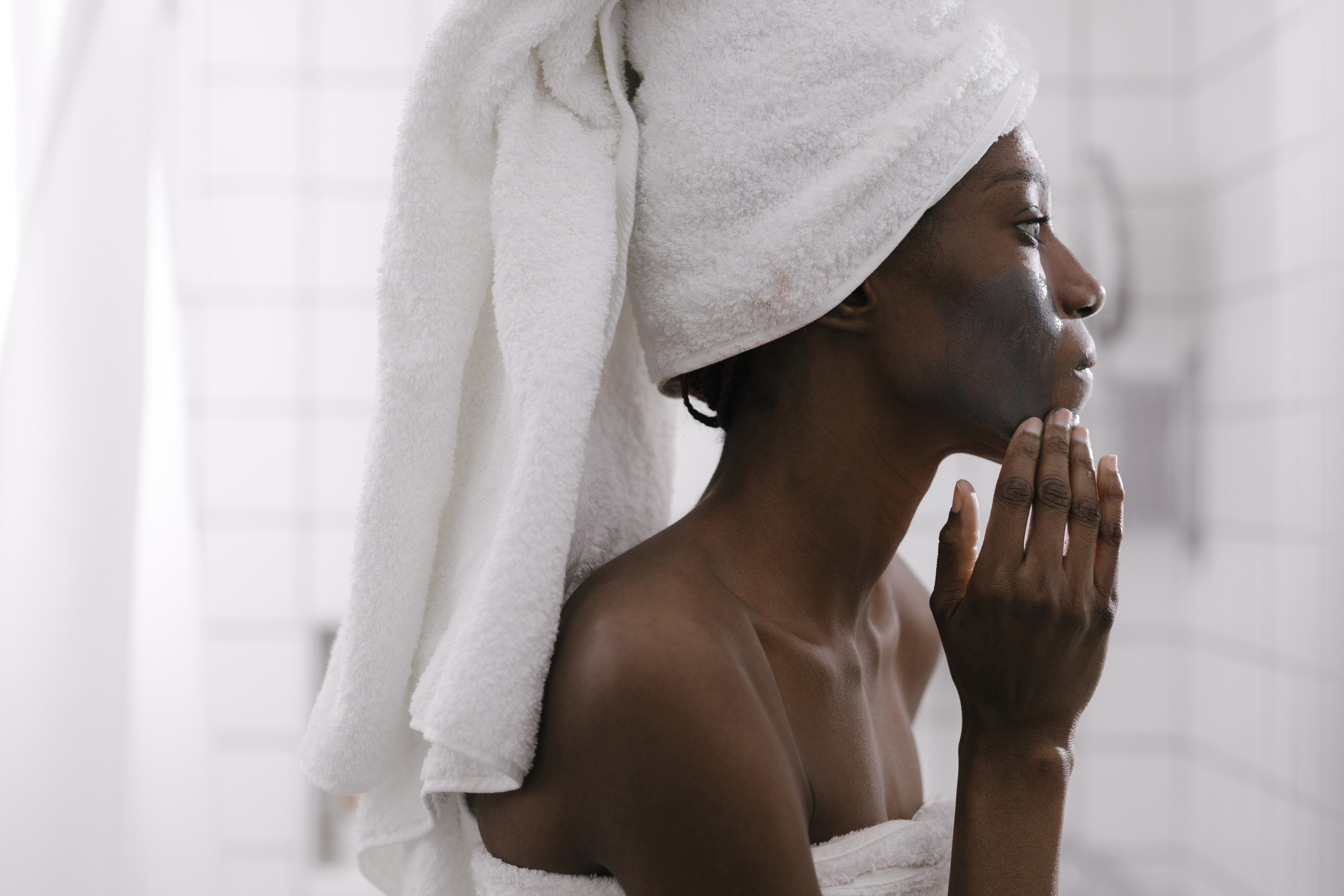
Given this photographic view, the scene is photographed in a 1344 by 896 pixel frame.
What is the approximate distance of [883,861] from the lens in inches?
21.0

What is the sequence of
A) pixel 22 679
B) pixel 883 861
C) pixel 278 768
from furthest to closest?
pixel 278 768
pixel 22 679
pixel 883 861

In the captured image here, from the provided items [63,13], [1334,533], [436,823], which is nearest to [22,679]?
[436,823]

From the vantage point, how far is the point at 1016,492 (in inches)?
20.7

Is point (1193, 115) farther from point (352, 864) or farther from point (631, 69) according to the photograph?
point (352, 864)

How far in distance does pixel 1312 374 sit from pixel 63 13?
4.87 feet

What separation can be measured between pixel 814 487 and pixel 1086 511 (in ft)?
0.51

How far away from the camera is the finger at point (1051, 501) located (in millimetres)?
527

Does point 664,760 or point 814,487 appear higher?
point 814,487

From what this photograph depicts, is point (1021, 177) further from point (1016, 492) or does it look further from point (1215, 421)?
point (1215, 421)

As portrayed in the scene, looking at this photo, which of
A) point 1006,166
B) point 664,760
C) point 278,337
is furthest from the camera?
point 278,337

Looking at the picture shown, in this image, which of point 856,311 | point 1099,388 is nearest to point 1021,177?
point 856,311

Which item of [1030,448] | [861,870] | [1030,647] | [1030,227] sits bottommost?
[861,870]

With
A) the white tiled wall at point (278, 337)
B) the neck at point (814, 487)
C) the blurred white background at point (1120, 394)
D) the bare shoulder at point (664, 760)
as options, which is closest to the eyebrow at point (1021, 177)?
the neck at point (814, 487)

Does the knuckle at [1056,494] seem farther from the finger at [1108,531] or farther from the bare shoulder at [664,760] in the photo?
the bare shoulder at [664,760]
